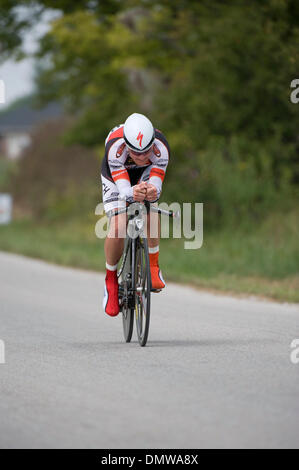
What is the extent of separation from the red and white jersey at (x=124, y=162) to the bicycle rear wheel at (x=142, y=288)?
1.76 feet

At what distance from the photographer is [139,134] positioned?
27.7ft

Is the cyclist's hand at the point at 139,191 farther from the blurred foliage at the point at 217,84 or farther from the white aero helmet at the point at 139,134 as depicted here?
the blurred foliage at the point at 217,84

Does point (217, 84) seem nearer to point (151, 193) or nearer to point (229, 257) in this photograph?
point (229, 257)

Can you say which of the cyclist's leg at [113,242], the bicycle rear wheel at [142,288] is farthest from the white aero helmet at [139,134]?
the bicycle rear wheel at [142,288]

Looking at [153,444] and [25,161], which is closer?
[153,444]

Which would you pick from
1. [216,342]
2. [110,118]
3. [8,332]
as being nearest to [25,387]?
[216,342]

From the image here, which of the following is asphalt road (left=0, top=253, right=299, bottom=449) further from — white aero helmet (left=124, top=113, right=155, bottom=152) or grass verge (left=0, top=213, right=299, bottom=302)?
grass verge (left=0, top=213, right=299, bottom=302)

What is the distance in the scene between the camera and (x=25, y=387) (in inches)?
275

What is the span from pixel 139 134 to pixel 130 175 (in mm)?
868

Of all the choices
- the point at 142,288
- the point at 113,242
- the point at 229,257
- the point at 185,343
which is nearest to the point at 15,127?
the point at 229,257

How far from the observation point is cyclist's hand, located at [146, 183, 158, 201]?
8.58 metres

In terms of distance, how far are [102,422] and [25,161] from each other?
128 feet
